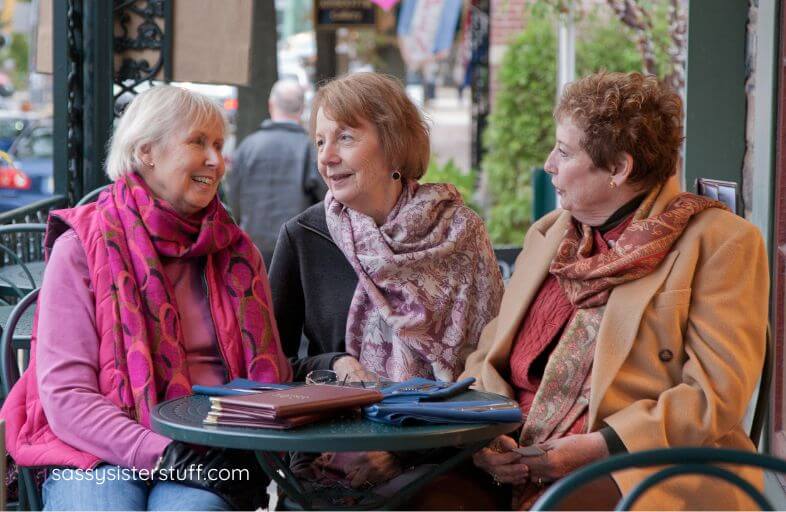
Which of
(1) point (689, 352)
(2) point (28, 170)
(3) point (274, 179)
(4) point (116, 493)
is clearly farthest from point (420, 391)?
(2) point (28, 170)

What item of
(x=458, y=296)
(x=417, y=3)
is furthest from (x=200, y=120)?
(x=417, y=3)

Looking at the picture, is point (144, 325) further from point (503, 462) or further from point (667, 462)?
point (667, 462)

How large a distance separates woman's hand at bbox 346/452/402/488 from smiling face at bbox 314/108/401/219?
2.51 ft

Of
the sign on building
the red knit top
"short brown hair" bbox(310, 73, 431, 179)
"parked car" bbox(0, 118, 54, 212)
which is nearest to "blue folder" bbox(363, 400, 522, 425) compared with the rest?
the red knit top

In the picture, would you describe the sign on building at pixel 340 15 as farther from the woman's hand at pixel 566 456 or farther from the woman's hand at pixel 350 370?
the woman's hand at pixel 566 456

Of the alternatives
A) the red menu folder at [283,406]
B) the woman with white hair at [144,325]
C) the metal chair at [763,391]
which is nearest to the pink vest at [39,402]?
the woman with white hair at [144,325]

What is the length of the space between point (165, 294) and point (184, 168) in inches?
13.9

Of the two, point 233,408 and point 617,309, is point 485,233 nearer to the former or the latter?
point 617,309

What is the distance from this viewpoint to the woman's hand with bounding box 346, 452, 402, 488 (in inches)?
110

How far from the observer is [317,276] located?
3.33m

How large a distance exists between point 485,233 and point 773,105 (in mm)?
1322

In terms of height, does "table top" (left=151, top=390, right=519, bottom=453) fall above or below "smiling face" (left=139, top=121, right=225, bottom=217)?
below

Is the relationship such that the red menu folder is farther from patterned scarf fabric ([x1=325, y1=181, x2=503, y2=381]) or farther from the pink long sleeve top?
patterned scarf fabric ([x1=325, y1=181, x2=503, y2=381])

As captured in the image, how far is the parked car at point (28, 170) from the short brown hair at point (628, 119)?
10110mm
